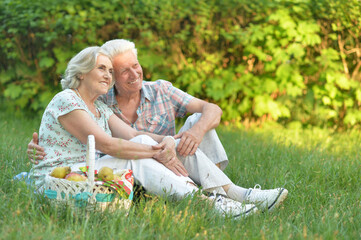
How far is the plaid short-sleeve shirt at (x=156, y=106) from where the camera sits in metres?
3.80

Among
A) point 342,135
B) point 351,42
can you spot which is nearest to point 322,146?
point 342,135

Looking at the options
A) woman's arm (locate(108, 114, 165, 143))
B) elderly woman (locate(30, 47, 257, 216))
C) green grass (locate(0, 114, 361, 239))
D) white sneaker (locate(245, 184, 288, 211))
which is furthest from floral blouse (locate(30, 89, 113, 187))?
white sneaker (locate(245, 184, 288, 211))

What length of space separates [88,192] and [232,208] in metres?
1.02

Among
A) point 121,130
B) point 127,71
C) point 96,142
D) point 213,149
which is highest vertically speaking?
point 127,71

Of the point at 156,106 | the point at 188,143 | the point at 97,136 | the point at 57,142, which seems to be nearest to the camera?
the point at 97,136

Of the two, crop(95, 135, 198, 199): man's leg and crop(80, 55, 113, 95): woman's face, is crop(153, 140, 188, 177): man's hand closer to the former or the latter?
crop(95, 135, 198, 199): man's leg

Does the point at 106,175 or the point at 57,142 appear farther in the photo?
the point at 57,142

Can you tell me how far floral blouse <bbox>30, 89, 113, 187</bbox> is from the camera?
10.1ft

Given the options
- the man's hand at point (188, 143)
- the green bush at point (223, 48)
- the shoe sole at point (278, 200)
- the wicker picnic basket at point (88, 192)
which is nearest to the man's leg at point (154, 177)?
the man's hand at point (188, 143)

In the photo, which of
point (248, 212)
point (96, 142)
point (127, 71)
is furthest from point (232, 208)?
point (127, 71)

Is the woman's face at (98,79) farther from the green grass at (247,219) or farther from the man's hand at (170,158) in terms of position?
the green grass at (247,219)

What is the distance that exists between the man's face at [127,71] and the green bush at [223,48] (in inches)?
93.5

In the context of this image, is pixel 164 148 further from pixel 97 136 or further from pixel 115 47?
pixel 115 47

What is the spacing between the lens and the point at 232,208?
9.93ft
